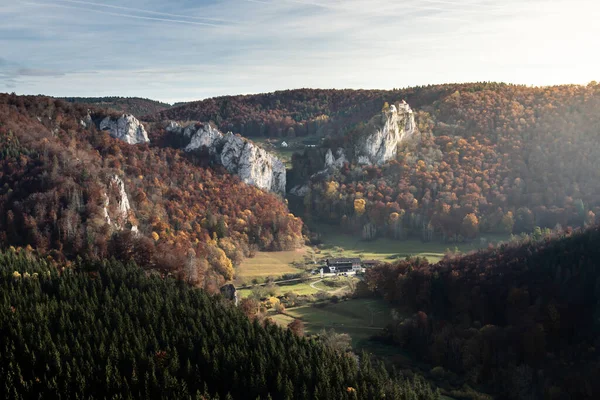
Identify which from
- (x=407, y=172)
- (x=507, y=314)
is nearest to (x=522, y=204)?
(x=407, y=172)

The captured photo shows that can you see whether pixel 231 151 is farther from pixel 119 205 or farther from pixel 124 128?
pixel 119 205

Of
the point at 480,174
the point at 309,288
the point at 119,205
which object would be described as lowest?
the point at 309,288

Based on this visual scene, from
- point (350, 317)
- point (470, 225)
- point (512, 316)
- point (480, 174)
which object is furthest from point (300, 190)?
point (512, 316)

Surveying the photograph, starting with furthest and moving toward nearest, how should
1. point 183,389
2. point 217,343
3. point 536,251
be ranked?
point 536,251
point 217,343
point 183,389

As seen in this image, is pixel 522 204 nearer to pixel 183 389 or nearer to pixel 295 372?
pixel 295 372

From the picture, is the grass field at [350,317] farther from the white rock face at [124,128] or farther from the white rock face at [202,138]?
the white rock face at [202,138]

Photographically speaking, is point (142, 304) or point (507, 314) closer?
point (142, 304)

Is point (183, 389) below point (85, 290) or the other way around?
below
